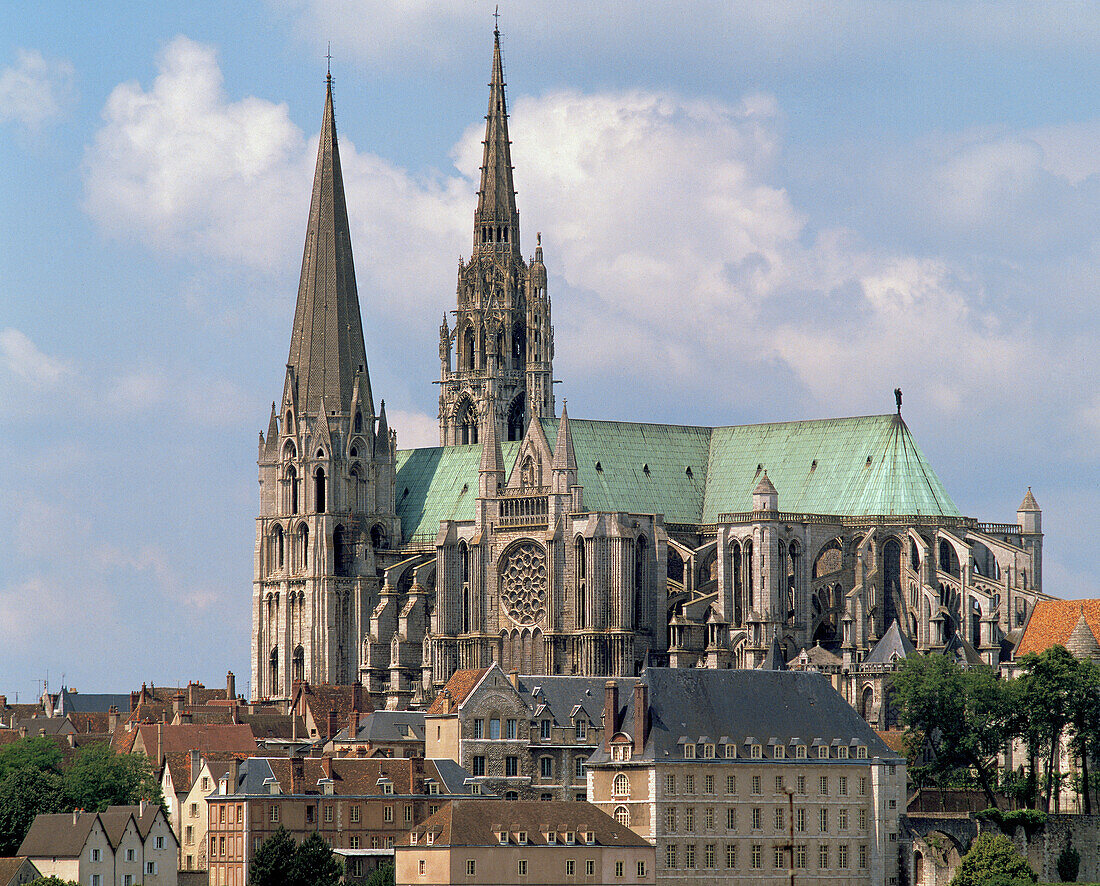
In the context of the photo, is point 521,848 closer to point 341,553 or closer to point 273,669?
point 341,553

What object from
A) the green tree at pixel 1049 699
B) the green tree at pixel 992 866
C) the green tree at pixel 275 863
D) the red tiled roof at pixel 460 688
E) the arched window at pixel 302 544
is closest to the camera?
the green tree at pixel 275 863

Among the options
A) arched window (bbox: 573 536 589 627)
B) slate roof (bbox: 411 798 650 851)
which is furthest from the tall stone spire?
slate roof (bbox: 411 798 650 851)

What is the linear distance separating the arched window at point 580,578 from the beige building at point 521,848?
4425 centimetres

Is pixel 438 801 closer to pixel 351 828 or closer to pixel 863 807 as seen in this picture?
pixel 351 828

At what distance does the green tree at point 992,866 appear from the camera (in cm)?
13000

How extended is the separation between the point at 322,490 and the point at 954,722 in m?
60.7

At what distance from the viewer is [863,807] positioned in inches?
5251

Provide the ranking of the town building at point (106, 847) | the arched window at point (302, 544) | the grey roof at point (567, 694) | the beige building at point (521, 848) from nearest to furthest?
1. the beige building at point (521, 848)
2. the town building at point (106, 847)
3. the grey roof at point (567, 694)
4. the arched window at point (302, 544)

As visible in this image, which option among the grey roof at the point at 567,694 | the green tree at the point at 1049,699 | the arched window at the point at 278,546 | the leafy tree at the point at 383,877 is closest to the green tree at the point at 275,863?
the leafy tree at the point at 383,877

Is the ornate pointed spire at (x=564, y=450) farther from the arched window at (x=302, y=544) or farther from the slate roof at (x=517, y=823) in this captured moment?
the slate roof at (x=517, y=823)

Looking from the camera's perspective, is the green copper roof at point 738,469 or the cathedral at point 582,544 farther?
the green copper roof at point 738,469

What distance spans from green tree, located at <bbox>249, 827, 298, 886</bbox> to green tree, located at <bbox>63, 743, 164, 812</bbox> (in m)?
14.3

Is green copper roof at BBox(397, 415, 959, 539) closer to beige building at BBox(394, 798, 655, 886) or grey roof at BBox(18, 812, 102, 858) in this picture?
beige building at BBox(394, 798, 655, 886)

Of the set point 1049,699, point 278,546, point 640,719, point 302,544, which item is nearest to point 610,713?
point 640,719
